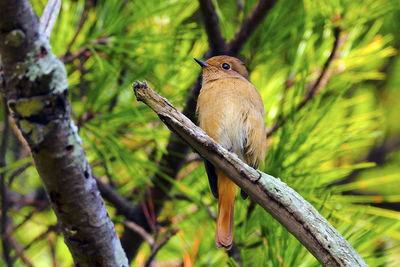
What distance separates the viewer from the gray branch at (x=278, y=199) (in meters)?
1.17

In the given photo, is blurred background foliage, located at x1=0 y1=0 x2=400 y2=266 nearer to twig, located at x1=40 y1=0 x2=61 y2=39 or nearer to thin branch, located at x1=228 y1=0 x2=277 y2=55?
thin branch, located at x1=228 y1=0 x2=277 y2=55

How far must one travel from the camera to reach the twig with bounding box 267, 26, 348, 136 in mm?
1990

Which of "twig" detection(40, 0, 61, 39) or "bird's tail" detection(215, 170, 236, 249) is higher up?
"twig" detection(40, 0, 61, 39)

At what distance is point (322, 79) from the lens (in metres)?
2.02

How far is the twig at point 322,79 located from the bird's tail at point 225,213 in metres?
0.29

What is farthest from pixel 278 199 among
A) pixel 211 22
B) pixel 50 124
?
pixel 211 22

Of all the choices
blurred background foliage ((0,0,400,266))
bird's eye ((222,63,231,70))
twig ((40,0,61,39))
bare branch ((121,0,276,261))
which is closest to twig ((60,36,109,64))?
blurred background foliage ((0,0,400,266))

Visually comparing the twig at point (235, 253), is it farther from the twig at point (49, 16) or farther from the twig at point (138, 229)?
the twig at point (49, 16)

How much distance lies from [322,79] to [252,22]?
0.39 meters

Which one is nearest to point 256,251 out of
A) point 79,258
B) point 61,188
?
point 79,258

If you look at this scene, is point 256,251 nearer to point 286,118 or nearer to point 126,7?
point 286,118

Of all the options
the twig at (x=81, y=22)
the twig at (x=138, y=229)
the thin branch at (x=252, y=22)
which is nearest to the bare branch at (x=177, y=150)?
the thin branch at (x=252, y=22)

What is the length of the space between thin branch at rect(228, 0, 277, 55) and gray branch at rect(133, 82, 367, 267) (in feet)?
2.25

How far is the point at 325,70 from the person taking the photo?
201cm
